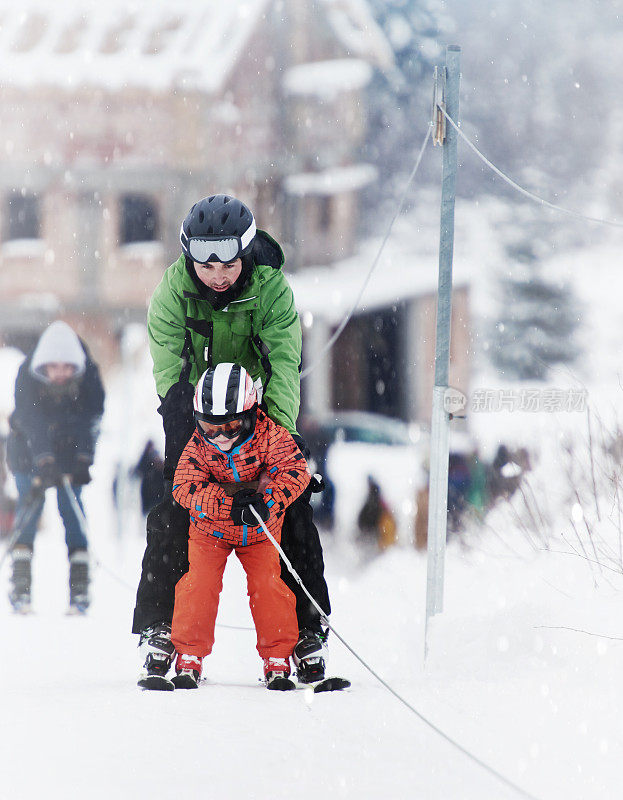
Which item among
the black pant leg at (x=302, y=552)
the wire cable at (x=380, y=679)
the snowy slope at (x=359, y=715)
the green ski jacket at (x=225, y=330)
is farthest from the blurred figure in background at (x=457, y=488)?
the green ski jacket at (x=225, y=330)

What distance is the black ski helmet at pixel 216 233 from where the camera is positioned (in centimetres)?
362

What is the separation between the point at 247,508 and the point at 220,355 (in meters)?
0.74

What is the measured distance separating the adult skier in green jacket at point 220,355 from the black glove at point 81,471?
7.64 ft

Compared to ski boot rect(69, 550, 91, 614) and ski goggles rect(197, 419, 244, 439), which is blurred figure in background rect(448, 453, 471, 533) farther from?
ski goggles rect(197, 419, 244, 439)

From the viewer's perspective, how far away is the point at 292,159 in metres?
18.6

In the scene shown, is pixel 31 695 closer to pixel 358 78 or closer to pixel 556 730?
pixel 556 730

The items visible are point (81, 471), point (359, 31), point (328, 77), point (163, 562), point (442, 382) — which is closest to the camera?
point (163, 562)

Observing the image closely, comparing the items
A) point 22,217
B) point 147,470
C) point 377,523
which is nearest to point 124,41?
point 22,217

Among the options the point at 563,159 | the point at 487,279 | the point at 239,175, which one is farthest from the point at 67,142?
the point at 563,159

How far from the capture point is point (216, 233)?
3.62 meters

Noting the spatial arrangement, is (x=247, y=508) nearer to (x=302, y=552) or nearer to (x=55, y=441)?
(x=302, y=552)

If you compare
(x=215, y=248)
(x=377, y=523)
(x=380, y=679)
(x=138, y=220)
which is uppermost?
(x=138, y=220)

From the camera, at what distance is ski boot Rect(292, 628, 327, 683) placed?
144 inches

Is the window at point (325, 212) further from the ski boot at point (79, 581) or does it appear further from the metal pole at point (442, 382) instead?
the metal pole at point (442, 382)
